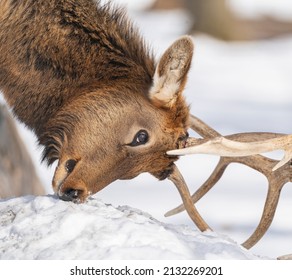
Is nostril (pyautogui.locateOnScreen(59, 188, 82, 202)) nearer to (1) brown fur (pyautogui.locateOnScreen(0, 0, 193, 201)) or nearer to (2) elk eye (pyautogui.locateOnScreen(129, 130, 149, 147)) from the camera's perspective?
(1) brown fur (pyautogui.locateOnScreen(0, 0, 193, 201))

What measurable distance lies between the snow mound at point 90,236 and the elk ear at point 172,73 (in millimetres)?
805

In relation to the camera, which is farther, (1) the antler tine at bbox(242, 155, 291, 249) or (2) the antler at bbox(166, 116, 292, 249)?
(1) the antler tine at bbox(242, 155, 291, 249)

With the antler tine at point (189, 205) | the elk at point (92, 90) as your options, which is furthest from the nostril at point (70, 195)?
the antler tine at point (189, 205)

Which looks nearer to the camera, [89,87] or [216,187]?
[89,87]

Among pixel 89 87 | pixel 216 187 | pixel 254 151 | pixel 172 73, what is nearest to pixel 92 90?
pixel 89 87

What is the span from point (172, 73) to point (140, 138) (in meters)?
0.38

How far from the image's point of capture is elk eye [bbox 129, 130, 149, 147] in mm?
5129

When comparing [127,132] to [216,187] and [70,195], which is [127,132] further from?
[216,187]

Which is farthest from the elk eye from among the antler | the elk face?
A: the antler

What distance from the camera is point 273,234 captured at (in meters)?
8.48

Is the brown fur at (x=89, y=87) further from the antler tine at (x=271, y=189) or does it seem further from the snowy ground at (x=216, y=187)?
the antler tine at (x=271, y=189)

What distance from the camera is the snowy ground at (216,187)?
444 cm

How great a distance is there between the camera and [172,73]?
517 centimetres

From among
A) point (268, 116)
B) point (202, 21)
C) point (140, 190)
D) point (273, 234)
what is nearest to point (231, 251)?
point (273, 234)
